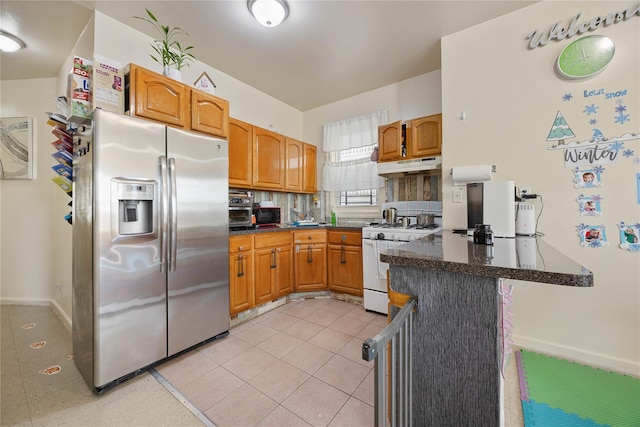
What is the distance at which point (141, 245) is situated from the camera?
174cm

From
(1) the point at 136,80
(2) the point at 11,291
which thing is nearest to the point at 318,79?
(1) the point at 136,80

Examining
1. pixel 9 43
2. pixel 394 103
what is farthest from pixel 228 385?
pixel 9 43

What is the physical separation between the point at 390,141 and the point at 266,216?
1.74 metres

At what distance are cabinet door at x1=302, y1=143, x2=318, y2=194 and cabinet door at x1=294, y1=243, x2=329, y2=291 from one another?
3.14 ft

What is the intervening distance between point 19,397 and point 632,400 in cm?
371

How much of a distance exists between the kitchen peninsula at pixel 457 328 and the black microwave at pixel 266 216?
223 cm

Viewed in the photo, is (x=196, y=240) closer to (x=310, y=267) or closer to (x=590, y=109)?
(x=310, y=267)

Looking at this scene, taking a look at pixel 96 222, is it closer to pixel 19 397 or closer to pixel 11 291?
pixel 19 397

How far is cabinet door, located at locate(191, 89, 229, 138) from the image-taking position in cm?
217

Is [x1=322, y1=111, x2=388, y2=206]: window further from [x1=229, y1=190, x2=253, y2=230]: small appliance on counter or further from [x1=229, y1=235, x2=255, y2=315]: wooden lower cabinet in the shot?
Answer: [x1=229, y1=235, x2=255, y2=315]: wooden lower cabinet

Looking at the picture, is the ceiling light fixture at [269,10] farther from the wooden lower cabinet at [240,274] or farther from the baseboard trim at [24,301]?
the baseboard trim at [24,301]

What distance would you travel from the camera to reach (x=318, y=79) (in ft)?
10.6

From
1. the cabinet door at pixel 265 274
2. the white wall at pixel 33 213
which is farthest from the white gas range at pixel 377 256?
the white wall at pixel 33 213

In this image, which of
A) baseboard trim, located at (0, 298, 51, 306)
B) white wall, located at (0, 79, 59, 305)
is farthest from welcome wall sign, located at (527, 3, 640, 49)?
baseboard trim, located at (0, 298, 51, 306)
